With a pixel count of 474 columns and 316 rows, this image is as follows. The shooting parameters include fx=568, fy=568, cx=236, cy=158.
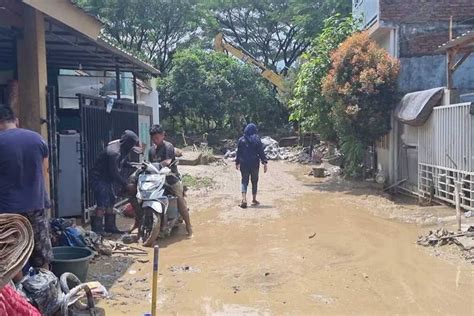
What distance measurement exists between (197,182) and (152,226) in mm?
8443

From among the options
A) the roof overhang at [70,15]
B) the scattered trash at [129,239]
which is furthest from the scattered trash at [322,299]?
the roof overhang at [70,15]

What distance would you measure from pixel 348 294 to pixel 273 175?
14.2 metres

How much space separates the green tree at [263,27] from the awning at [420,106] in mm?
24046

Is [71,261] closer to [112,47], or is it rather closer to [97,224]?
[97,224]

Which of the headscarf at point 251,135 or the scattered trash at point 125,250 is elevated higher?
the headscarf at point 251,135

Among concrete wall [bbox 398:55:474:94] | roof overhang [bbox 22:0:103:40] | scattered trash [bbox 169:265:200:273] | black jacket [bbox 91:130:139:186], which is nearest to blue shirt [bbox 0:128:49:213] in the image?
roof overhang [bbox 22:0:103:40]

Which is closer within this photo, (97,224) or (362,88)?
(97,224)

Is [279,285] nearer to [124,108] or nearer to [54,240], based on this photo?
[54,240]

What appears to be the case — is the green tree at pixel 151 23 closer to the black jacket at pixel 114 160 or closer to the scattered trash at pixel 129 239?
the black jacket at pixel 114 160

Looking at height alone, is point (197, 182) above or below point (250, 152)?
below

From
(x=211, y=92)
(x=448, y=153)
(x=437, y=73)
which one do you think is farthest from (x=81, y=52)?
(x=211, y=92)

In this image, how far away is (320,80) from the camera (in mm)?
17297

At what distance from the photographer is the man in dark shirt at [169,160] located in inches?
361

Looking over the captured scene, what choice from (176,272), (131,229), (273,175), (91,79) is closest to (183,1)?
(273,175)
